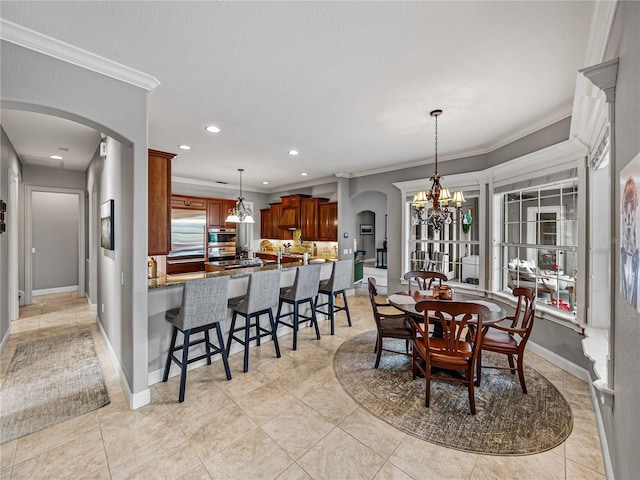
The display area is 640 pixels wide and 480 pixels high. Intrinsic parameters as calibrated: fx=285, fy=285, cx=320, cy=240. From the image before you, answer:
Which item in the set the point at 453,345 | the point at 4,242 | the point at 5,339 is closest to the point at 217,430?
the point at 453,345

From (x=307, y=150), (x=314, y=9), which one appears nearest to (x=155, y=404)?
(x=314, y=9)

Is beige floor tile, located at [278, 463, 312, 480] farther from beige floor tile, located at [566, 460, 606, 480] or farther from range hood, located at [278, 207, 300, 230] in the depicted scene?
range hood, located at [278, 207, 300, 230]

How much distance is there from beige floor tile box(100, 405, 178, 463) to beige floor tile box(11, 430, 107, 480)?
6 cm

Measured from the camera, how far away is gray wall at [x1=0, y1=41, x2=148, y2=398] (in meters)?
1.83

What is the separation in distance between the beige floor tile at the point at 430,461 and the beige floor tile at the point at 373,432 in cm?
6

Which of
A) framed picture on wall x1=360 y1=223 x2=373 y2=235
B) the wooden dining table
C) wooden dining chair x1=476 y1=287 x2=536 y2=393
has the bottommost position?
wooden dining chair x1=476 y1=287 x2=536 y2=393

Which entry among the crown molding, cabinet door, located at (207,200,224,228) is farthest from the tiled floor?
cabinet door, located at (207,200,224,228)

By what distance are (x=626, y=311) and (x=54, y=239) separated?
8885 mm

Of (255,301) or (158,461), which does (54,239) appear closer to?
(255,301)

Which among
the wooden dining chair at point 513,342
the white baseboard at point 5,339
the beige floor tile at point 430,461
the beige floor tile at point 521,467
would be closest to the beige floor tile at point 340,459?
the beige floor tile at point 430,461

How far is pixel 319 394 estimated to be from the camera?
2.60 meters

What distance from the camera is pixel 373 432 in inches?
83.4

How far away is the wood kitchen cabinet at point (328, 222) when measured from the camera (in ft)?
21.6

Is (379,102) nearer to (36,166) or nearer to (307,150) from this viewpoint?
(307,150)
